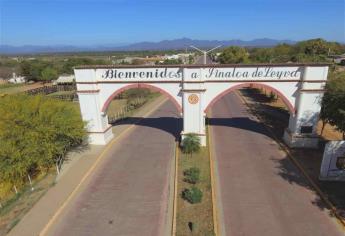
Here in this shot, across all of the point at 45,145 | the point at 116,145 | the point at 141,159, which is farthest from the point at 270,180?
the point at 45,145

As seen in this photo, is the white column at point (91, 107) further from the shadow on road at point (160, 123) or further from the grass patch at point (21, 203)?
the shadow on road at point (160, 123)

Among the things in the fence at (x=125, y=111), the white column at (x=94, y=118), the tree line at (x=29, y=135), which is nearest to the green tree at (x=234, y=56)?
the fence at (x=125, y=111)

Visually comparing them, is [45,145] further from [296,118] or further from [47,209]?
[296,118]

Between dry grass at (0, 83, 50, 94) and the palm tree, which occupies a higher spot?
the palm tree

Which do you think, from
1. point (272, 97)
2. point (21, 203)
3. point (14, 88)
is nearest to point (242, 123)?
point (272, 97)

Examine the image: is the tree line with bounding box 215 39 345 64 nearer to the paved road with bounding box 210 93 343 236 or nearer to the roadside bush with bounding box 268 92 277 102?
the roadside bush with bounding box 268 92 277 102

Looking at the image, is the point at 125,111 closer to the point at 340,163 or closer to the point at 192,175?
the point at 192,175

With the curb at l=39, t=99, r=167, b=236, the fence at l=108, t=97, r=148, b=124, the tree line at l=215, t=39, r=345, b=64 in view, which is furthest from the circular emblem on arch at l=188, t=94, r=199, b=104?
the tree line at l=215, t=39, r=345, b=64
